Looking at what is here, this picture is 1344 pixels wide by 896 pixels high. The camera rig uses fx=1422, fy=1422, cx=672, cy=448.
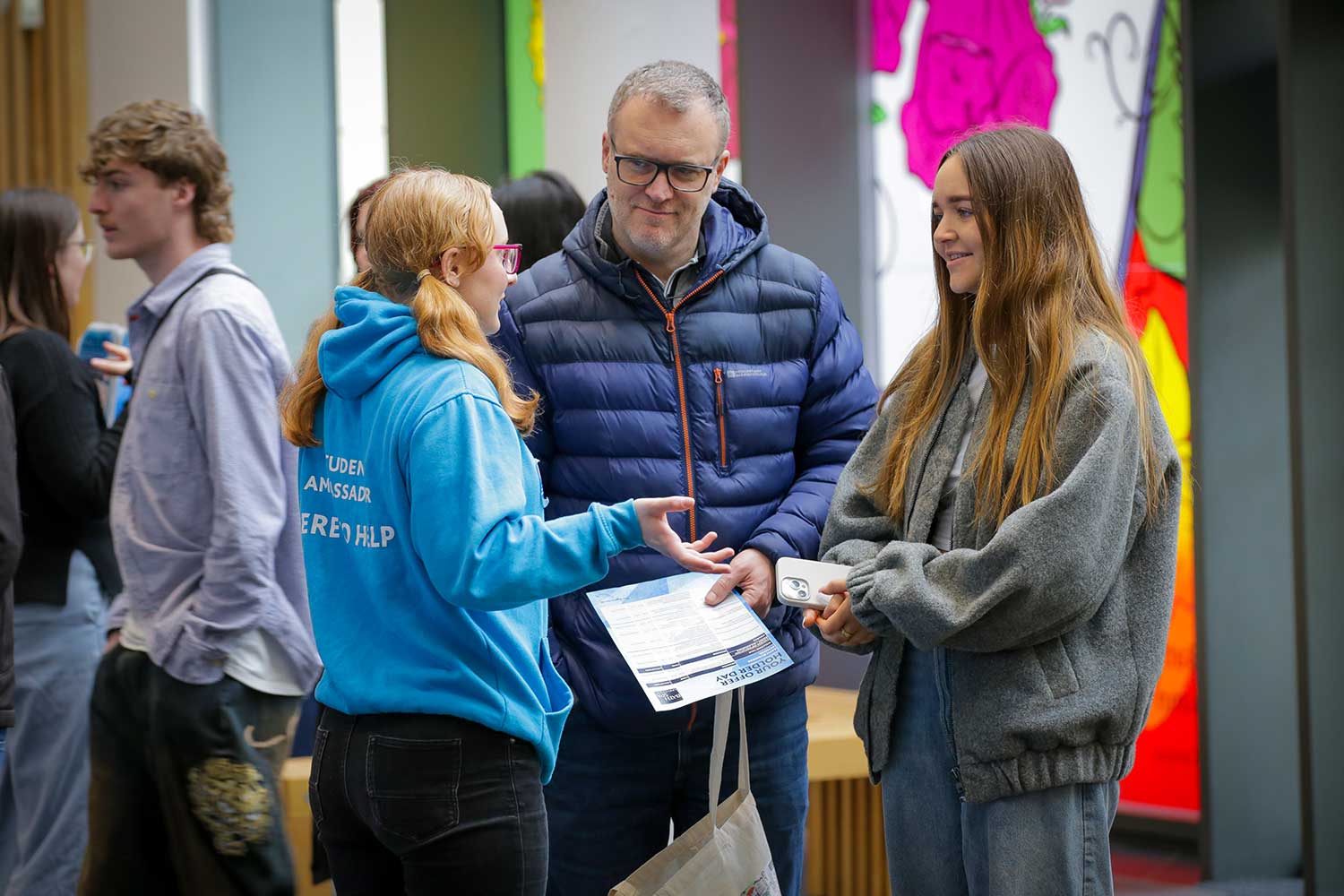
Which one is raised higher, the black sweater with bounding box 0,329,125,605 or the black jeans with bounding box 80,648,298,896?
the black sweater with bounding box 0,329,125,605

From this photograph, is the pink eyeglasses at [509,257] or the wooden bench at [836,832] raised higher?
the pink eyeglasses at [509,257]

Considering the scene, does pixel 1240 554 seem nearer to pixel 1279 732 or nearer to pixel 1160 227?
pixel 1279 732

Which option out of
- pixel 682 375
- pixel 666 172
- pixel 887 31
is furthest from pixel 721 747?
→ pixel 887 31

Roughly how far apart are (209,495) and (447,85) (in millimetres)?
3126

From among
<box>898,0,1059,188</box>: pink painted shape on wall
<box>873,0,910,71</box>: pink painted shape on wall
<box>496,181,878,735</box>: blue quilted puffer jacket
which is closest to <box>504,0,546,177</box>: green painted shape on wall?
<box>873,0,910,71</box>: pink painted shape on wall

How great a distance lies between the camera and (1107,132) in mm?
4203

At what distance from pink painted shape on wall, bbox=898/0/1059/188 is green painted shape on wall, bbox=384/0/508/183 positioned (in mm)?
1661

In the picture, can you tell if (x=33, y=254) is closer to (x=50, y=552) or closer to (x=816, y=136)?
(x=50, y=552)

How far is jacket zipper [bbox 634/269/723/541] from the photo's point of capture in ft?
7.44

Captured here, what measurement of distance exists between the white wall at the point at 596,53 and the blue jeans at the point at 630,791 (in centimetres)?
273

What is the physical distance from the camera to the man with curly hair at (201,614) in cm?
248

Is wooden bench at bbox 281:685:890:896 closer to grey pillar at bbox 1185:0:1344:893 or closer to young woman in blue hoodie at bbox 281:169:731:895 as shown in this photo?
grey pillar at bbox 1185:0:1344:893

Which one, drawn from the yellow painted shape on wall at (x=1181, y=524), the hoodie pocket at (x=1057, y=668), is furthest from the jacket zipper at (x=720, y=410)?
the yellow painted shape on wall at (x=1181, y=524)

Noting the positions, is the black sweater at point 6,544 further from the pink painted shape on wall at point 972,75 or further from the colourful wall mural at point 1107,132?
the pink painted shape on wall at point 972,75
